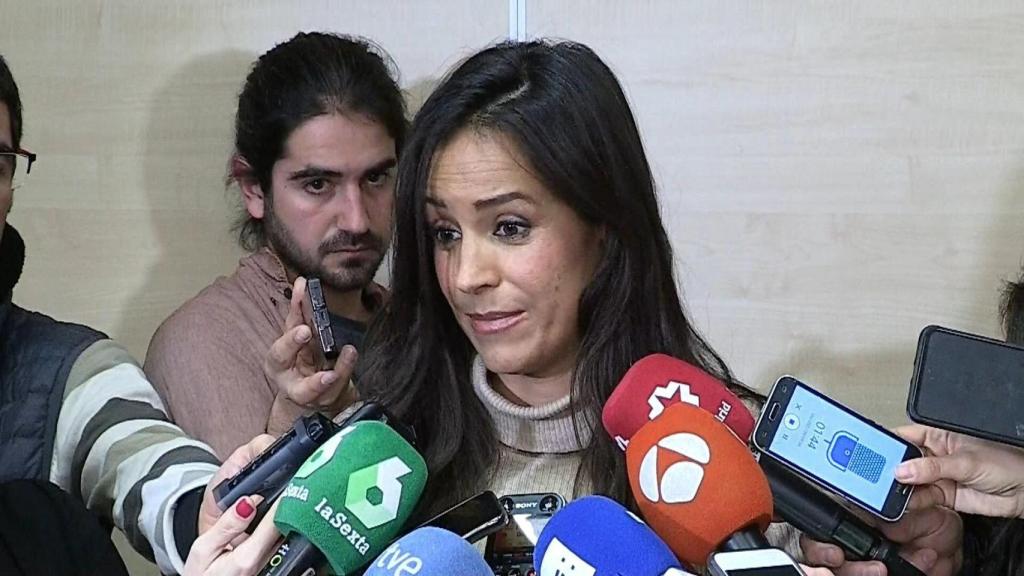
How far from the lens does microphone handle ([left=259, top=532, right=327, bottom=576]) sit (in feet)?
2.70

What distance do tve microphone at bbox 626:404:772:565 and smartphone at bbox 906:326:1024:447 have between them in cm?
17

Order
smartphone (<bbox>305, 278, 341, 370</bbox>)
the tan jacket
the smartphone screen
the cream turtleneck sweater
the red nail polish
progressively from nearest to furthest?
the smartphone screen
the red nail polish
the cream turtleneck sweater
smartphone (<bbox>305, 278, 341, 370</bbox>)
the tan jacket

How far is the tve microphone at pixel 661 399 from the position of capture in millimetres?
961

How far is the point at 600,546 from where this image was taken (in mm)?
734

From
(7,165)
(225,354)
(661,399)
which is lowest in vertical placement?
(225,354)

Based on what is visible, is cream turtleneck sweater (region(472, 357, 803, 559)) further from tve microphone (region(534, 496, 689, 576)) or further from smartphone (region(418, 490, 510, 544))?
tve microphone (region(534, 496, 689, 576))

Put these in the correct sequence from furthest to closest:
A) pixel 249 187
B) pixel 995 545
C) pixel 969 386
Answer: pixel 249 187 → pixel 995 545 → pixel 969 386

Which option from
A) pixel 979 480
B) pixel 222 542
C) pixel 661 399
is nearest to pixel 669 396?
pixel 661 399

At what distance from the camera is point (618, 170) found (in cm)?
116

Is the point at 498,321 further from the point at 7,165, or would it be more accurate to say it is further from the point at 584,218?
the point at 7,165

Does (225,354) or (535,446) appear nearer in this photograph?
(535,446)

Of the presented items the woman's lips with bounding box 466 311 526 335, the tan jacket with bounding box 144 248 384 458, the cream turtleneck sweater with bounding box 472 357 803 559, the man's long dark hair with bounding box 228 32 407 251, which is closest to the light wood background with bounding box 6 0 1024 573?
the man's long dark hair with bounding box 228 32 407 251

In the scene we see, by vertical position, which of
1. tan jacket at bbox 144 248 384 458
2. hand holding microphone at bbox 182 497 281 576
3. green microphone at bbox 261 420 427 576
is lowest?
tan jacket at bbox 144 248 384 458

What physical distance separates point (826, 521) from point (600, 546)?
0.22 meters
